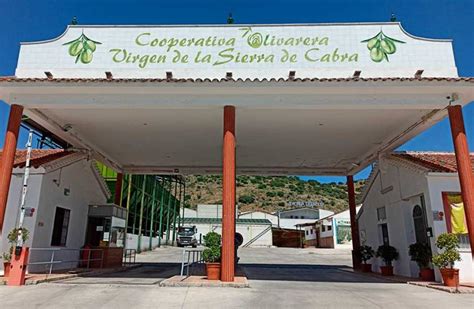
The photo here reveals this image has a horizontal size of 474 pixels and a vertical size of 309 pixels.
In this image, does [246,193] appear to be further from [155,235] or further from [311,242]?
[155,235]

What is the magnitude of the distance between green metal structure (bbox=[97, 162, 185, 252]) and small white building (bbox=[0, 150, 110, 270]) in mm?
6364

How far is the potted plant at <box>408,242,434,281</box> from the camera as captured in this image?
39.7 feet

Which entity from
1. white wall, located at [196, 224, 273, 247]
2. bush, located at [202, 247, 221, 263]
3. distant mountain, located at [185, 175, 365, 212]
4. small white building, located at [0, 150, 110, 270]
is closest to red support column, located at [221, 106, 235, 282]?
bush, located at [202, 247, 221, 263]

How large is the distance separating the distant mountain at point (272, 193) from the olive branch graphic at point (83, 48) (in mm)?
74099

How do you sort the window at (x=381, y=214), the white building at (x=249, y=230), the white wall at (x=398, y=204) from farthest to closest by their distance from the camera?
the white building at (x=249, y=230) < the window at (x=381, y=214) < the white wall at (x=398, y=204)

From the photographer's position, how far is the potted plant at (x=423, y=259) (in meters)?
12.1

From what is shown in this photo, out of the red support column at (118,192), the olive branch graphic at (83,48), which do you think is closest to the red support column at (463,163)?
the olive branch graphic at (83,48)

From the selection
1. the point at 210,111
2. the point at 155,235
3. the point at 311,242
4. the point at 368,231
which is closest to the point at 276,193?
the point at 311,242

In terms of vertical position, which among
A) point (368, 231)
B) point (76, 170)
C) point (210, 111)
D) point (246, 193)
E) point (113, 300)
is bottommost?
point (113, 300)

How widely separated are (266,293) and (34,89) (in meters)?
8.61

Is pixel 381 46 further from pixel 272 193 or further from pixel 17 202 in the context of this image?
pixel 272 193

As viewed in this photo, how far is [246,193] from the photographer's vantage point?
325ft

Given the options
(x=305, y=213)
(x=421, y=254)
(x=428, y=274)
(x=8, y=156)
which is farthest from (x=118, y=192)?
(x=305, y=213)

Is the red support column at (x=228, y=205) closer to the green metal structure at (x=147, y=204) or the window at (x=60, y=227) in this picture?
the window at (x=60, y=227)
